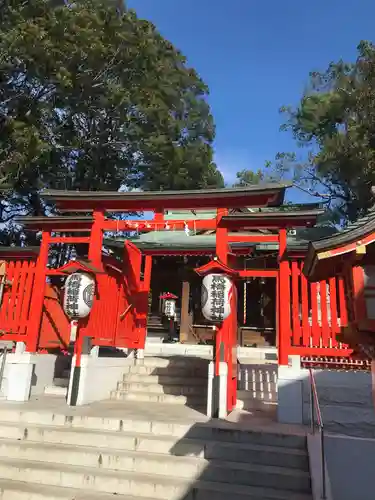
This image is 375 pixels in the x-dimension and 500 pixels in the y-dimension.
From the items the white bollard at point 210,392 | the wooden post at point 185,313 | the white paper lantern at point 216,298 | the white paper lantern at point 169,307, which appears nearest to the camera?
the white bollard at point 210,392

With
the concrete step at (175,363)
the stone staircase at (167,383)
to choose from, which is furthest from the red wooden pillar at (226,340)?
the concrete step at (175,363)

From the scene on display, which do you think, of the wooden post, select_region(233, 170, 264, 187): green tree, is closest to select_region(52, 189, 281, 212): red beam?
the wooden post

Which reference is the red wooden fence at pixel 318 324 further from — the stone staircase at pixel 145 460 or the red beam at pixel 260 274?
the stone staircase at pixel 145 460

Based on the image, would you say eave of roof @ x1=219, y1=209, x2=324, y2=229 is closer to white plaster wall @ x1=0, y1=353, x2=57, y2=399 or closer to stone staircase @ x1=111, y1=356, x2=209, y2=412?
stone staircase @ x1=111, y1=356, x2=209, y2=412

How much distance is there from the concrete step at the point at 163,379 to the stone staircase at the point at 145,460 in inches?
107

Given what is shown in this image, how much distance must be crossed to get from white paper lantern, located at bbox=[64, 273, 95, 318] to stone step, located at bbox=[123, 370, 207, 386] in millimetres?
2568

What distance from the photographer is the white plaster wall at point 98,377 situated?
8930 mm

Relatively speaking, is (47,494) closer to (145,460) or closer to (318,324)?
(145,460)

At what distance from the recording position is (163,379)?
1030cm

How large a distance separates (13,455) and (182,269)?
11950mm

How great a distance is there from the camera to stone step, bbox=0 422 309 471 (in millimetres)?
5984

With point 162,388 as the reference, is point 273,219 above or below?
above

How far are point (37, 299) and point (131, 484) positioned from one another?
6.07m

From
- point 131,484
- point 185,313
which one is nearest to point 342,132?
point 185,313
